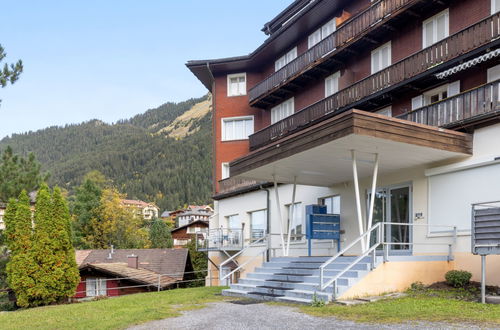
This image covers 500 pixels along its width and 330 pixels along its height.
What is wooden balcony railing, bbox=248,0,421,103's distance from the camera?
1976cm

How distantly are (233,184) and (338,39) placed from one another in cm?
969

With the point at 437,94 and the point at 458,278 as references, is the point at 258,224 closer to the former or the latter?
the point at 437,94

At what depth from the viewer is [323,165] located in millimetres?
15375

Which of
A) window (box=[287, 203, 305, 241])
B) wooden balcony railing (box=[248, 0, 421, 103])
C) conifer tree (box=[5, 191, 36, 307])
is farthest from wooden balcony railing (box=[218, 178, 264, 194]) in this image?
conifer tree (box=[5, 191, 36, 307])

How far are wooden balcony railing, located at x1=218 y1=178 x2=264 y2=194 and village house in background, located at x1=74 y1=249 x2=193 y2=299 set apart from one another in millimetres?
5839

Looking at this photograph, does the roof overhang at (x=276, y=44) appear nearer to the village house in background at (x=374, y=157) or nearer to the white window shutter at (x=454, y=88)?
the village house in background at (x=374, y=157)

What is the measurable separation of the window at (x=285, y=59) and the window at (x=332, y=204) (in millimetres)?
10611

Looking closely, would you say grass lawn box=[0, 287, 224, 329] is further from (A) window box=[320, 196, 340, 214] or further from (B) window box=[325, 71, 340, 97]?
(B) window box=[325, 71, 340, 97]

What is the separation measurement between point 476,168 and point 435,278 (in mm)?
3200

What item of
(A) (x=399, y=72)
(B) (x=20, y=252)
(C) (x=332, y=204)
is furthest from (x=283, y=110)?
(B) (x=20, y=252)

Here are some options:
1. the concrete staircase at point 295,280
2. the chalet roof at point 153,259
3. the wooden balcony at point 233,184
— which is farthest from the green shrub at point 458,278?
the chalet roof at point 153,259

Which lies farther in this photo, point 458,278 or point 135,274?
point 135,274

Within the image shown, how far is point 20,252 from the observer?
19859mm

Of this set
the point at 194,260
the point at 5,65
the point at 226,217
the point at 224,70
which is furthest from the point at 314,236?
the point at 194,260
